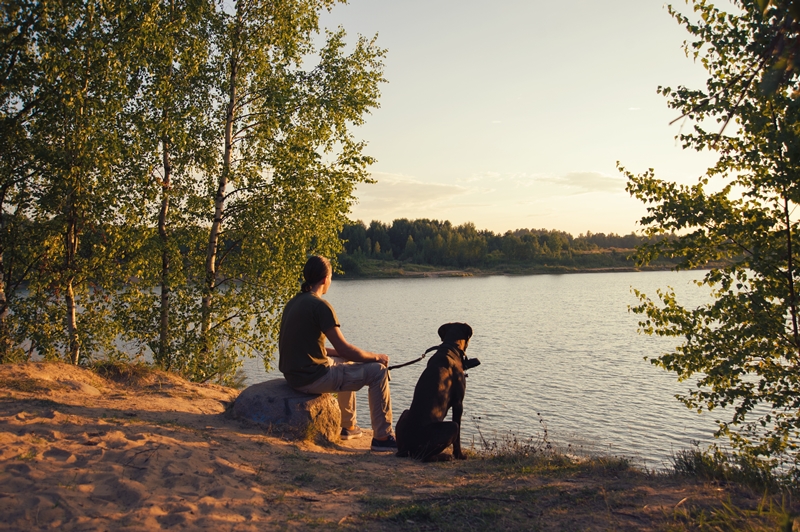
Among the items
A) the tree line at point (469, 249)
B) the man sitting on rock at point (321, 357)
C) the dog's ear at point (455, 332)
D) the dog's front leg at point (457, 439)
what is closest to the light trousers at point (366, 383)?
the man sitting on rock at point (321, 357)

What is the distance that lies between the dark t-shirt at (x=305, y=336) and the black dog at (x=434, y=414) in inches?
42.0

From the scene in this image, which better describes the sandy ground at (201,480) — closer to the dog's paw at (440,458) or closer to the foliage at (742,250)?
the dog's paw at (440,458)

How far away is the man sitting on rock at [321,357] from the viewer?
6.04 metres

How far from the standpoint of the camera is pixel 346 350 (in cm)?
618

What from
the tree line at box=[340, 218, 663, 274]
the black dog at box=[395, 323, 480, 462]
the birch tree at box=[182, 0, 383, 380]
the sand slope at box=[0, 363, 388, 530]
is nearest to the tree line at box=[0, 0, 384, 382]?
the birch tree at box=[182, 0, 383, 380]

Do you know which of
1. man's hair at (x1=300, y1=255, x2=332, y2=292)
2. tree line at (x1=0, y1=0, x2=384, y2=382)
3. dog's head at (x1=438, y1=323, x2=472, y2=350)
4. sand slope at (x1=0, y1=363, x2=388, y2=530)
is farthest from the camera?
tree line at (x1=0, y1=0, x2=384, y2=382)

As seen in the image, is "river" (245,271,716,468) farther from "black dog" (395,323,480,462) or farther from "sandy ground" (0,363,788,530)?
"sandy ground" (0,363,788,530)

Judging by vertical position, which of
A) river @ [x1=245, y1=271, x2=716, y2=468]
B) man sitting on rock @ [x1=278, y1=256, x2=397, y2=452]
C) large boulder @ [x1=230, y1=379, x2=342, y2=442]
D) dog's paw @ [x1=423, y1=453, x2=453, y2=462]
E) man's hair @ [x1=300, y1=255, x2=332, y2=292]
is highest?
man's hair @ [x1=300, y1=255, x2=332, y2=292]

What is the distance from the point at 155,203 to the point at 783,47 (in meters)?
10.9

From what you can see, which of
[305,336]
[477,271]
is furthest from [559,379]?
[477,271]

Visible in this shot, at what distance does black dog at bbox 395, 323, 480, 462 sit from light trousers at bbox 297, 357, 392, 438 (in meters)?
0.25

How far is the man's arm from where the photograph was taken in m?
6.02

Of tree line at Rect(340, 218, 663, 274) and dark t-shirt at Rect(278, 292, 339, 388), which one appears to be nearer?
dark t-shirt at Rect(278, 292, 339, 388)

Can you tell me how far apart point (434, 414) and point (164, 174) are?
8070 millimetres
